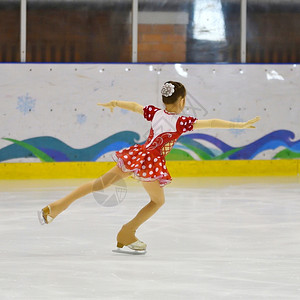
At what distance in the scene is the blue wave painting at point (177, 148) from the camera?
384 inches

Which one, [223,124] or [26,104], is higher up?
[223,124]

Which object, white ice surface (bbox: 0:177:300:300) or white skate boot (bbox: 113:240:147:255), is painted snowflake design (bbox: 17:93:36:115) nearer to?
white ice surface (bbox: 0:177:300:300)

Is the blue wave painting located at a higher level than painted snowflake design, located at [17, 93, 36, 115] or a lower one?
lower

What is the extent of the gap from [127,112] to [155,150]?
497 cm

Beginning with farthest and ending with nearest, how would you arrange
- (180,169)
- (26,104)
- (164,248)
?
1. (180,169)
2. (26,104)
3. (164,248)

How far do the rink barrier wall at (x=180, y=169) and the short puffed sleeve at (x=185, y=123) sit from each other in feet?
15.8

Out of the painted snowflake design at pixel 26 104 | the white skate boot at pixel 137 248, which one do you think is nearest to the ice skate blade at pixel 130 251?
the white skate boot at pixel 137 248

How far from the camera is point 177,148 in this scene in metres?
10.1

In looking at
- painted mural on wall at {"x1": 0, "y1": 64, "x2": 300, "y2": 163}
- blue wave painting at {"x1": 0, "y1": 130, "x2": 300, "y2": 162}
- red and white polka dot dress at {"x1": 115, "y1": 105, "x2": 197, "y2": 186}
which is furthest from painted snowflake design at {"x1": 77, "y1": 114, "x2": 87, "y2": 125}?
red and white polka dot dress at {"x1": 115, "y1": 105, "x2": 197, "y2": 186}

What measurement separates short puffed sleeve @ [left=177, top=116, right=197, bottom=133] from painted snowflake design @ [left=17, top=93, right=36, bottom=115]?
4888 millimetres

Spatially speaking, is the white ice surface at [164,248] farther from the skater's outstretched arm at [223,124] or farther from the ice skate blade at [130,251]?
the skater's outstretched arm at [223,124]

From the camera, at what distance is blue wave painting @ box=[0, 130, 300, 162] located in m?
9.74

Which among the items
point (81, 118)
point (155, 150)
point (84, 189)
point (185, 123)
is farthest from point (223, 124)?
point (81, 118)

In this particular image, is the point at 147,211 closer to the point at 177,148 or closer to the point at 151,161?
the point at 151,161
